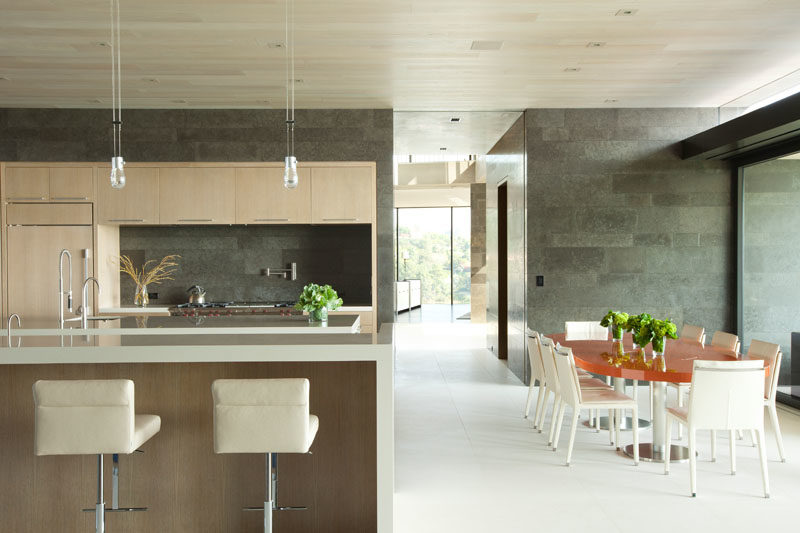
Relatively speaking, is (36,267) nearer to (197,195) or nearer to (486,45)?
(197,195)

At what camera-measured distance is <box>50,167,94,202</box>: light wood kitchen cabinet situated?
22.6 feet

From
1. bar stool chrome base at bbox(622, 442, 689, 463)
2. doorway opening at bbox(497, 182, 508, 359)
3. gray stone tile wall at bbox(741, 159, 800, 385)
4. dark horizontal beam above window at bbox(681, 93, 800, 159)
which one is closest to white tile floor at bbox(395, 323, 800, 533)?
bar stool chrome base at bbox(622, 442, 689, 463)

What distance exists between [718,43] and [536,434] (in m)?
3.28

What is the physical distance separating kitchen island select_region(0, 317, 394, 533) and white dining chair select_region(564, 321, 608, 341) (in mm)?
3360

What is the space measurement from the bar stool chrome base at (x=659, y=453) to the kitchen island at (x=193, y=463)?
2.25 metres

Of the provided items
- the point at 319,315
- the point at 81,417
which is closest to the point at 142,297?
the point at 319,315

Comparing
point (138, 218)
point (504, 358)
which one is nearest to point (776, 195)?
point (504, 358)

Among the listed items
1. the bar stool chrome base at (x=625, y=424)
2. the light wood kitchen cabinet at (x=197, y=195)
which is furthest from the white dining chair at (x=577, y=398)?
the light wood kitchen cabinet at (x=197, y=195)

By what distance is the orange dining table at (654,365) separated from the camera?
4371mm

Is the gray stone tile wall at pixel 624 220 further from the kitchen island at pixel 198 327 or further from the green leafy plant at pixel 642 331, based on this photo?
the kitchen island at pixel 198 327

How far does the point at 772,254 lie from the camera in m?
6.74

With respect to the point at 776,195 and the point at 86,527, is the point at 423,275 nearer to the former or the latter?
the point at 776,195

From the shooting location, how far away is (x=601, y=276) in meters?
7.36

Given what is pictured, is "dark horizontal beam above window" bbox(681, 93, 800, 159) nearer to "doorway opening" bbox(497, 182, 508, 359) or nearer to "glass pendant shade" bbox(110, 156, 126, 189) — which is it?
"doorway opening" bbox(497, 182, 508, 359)
